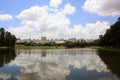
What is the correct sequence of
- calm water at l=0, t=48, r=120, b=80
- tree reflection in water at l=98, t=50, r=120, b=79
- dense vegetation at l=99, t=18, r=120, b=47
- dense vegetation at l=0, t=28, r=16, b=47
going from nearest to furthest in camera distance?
calm water at l=0, t=48, r=120, b=80 → tree reflection in water at l=98, t=50, r=120, b=79 → dense vegetation at l=99, t=18, r=120, b=47 → dense vegetation at l=0, t=28, r=16, b=47

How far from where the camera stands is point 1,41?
12069 cm

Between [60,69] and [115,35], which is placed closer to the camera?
[60,69]

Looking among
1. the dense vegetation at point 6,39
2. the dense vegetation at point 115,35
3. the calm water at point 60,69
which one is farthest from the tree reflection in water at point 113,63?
the dense vegetation at point 6,39

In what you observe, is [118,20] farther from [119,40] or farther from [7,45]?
[7,45]

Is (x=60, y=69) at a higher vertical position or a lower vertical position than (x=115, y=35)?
lower

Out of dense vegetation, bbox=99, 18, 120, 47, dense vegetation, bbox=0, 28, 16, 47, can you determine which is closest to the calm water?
dense vegetation, bbox=99, 18, 120, 47

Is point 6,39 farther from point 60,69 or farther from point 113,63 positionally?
point 60,69

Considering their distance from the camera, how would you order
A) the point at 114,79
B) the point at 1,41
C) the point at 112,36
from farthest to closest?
the point at 1,41
the point at 112,36
the point at 114,79

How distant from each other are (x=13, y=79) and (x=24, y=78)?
87cm

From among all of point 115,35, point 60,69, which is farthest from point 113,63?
point 115,35

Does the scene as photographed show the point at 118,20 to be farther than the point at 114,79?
Yes

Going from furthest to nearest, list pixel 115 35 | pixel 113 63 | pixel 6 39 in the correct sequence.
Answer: pixel 6 39 < pixel 115 35 < pixel 113 63

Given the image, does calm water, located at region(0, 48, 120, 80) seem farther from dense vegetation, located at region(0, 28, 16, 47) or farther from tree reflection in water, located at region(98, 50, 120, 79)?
dense vegetation, located at region(0, 28, 16, 47)

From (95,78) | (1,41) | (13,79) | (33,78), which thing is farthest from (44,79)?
(1,41)
